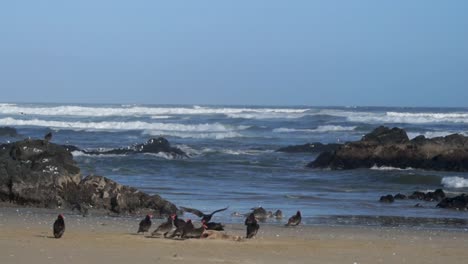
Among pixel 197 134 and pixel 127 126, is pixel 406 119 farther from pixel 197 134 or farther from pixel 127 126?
pixel 197 134

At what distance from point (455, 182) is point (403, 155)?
5791 millimetres

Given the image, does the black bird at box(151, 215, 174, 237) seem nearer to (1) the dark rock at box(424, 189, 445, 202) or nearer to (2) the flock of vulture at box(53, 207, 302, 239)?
(2) the flock of vulture at box(53, 207, 302, 239)

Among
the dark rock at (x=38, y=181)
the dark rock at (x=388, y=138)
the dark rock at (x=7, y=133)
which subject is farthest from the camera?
the dark rock at (x=7, y=133)

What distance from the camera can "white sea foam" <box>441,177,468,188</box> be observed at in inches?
906

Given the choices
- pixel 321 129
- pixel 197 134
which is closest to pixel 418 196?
pixel 197 134

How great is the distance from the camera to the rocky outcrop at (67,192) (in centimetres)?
1563

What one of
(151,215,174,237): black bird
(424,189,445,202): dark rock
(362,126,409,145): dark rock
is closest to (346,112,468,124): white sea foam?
(362,126,409,145): dark rock

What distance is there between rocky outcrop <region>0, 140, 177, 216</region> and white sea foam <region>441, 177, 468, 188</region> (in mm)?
9432

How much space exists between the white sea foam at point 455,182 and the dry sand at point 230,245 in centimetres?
916

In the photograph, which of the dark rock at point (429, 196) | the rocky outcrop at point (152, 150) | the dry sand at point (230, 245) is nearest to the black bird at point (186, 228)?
the dry sand at point (230, 245)

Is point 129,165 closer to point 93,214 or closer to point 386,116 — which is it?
point 93,214

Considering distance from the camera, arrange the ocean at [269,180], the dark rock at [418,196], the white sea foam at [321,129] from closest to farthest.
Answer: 1. the ocean at [269,180]
2. the dark rock at [418,196]
3. the white sea foam at [321,129]

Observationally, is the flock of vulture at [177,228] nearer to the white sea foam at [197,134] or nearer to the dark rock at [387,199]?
the dark rock at [387,199]

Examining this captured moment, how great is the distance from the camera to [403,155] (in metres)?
29.0
